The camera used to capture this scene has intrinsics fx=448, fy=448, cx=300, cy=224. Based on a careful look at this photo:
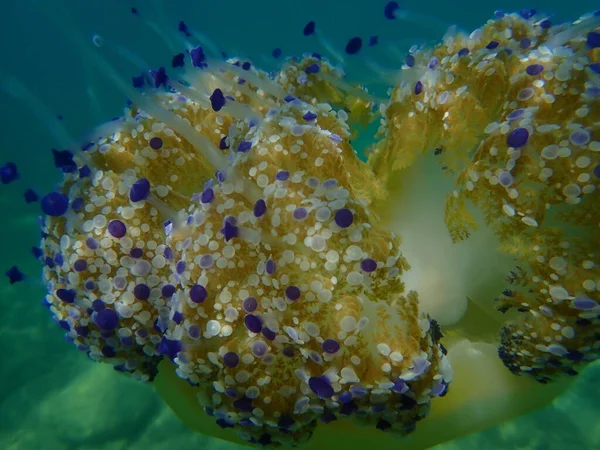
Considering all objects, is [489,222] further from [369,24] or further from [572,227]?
[369,24]

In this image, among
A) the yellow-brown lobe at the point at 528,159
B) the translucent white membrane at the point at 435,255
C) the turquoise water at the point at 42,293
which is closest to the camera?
the yellow-brown lobe at the point at 528,159

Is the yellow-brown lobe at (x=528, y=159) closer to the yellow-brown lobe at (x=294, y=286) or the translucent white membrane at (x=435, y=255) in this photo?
the translucent white membrane at (x=435, y=255)

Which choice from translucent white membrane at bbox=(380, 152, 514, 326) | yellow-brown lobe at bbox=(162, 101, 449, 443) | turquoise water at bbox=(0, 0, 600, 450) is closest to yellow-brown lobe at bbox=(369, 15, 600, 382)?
translucent white membrane at bbox=(380, 152, 514, 326)

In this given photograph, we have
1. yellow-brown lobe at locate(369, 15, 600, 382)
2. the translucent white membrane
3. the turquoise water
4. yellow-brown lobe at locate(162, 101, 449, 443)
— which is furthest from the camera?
the turquoise water

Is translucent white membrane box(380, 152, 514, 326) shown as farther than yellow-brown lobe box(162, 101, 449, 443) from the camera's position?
Yes

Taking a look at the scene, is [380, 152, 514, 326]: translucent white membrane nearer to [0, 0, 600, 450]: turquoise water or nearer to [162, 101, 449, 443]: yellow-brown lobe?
[162, 101, 449, 443]: yellow-brown lobe

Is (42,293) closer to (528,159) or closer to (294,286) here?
(294,286)

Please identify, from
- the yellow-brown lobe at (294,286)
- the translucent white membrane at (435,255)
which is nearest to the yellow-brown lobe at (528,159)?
the translucent white membrane at (435,255)

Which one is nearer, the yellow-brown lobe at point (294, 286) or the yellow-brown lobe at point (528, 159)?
the yellow-brown lobe at point (528, 159)

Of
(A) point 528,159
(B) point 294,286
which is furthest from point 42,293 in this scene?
(A) point 528,159

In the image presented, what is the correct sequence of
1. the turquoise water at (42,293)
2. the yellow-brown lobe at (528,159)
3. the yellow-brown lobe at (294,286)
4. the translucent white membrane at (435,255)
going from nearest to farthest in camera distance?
the yellow-brown lobe at (528,159), the yellow-brown lobe at (294,286), the translucent white membrane at (435,255), the turquoise water at (42,293)

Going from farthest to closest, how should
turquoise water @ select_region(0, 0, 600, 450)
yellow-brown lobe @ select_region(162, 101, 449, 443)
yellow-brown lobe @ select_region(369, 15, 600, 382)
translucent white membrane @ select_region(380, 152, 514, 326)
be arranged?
turquoise water @ select_region(0, 0, 600, 450) → translucent white membrane @ select_region(380, 152, 514, 326) → yellow-brown lobe @ select_region(162, 101, 449, 443) → yellow-brown lobe @ select_region(369, 15, 600, 382)
